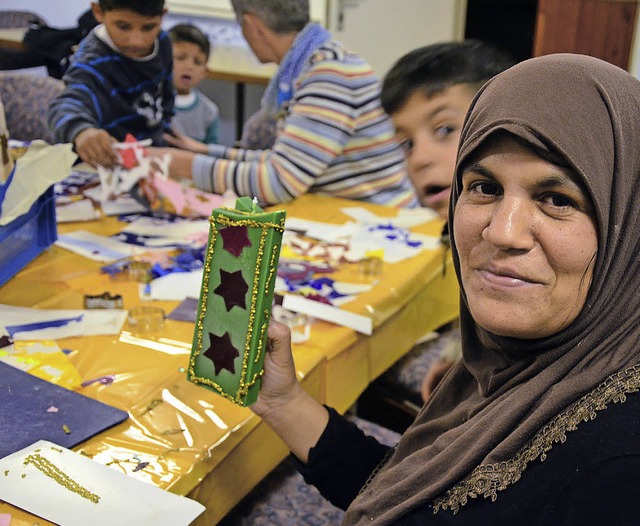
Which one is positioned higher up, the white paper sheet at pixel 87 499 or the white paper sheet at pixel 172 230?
the white paper sheet at pixel 87 499

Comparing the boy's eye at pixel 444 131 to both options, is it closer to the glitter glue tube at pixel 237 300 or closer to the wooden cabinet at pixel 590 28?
the glitter glue tube at pixel 237 300

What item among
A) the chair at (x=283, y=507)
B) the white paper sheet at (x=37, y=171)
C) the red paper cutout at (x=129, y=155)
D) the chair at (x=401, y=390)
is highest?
the white paper sheet at (x=37, y=171)

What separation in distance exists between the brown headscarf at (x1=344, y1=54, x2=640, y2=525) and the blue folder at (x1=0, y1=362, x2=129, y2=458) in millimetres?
480

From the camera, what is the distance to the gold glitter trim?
0.86m

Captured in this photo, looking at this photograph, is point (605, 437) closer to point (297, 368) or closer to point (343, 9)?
point (297, 368)

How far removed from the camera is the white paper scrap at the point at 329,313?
165cm

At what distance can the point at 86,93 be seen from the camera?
263cm

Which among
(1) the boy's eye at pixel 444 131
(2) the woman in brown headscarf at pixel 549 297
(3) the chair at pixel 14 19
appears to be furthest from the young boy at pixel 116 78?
(3) the chair at pixel 14 19

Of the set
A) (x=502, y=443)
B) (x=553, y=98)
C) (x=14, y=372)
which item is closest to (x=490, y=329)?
(x=502, y=443)

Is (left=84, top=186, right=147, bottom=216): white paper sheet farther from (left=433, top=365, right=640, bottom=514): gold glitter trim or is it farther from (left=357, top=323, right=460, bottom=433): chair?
(left=433, top=365, right=640, bottom=514): gold glitter trim

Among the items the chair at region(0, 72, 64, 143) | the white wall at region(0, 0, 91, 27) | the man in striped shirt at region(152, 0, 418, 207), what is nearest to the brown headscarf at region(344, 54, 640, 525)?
the man in striped shirt at region(152, 0, 418, 207)

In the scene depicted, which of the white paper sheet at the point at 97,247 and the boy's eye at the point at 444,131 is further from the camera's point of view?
the white paper sheet at the point at 97,247

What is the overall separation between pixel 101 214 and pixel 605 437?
179 cm

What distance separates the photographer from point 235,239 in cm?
118
